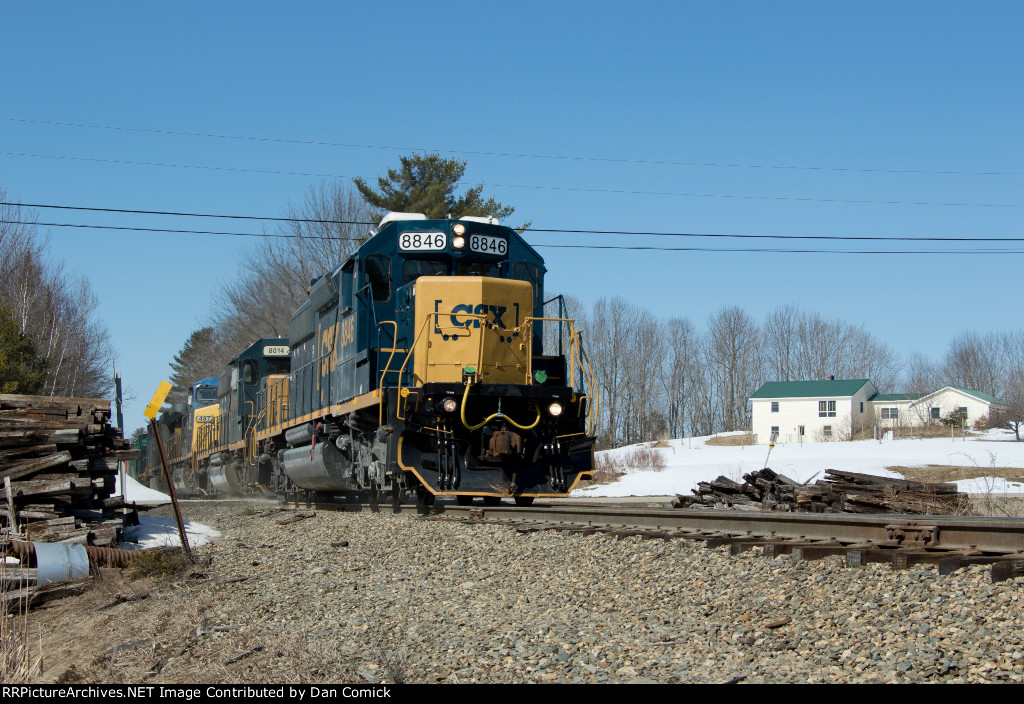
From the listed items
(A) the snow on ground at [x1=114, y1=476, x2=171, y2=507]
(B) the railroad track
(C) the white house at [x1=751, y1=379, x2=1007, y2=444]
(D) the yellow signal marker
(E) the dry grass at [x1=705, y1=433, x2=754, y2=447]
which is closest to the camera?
(B) the railroad track

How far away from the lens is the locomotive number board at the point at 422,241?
37.6ft

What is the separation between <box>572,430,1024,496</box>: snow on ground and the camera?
20.8 metres

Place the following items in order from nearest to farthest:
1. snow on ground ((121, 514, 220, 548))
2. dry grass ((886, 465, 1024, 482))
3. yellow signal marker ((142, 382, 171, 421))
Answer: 1. yellow signal marker ((142, 382, 171, 421))
2. snow on ground ((121, 514, 220, 548))
3. dry grass ((886, 465, 1024, 482))

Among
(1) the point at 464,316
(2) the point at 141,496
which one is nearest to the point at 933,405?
(2) the point at 141,496

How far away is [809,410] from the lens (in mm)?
58656

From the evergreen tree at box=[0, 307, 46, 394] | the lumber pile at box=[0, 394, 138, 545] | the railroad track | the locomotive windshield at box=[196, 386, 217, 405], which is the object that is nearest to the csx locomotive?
the railroad track

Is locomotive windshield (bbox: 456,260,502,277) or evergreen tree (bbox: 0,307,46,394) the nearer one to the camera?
locomotive windshield (bbox: 456,260,502,277)

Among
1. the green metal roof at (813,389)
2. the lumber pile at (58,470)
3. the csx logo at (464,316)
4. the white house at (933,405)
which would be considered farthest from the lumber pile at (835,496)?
the white house at (933,405)

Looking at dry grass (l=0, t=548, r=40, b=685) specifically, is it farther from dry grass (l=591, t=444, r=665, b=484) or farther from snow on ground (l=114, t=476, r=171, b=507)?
dry grass (l=591, t=444, r=665, b=484)

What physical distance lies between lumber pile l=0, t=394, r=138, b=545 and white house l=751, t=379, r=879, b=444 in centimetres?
5130

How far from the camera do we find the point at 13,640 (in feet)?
→ 16.2

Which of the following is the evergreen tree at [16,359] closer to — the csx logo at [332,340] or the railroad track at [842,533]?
the csx logo at [332,340]

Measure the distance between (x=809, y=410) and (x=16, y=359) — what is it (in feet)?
153

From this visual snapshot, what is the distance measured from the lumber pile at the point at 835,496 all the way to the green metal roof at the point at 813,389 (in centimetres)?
4878
